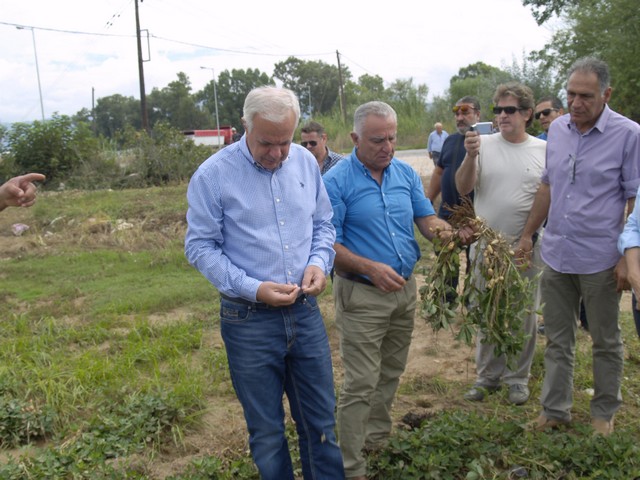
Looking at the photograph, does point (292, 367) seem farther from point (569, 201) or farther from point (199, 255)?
point (569, 201)

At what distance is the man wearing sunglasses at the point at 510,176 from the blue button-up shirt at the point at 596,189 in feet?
1.80

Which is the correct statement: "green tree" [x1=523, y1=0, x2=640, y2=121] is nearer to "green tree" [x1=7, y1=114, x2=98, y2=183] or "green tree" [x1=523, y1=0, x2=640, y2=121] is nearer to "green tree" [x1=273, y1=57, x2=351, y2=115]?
"green tree" [x1=7, y1=114, x2=98, y2=183]

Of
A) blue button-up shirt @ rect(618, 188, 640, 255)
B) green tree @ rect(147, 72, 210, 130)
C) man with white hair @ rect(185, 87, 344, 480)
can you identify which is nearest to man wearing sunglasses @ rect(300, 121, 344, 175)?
man with white hair @ rect(185, 87, 344, 480)

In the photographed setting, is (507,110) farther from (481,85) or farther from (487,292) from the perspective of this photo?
(481,85)

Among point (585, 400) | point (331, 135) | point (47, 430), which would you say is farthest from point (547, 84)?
point (47, 430)

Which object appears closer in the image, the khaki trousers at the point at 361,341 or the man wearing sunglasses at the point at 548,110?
the khaki trousers at the point at 361,341

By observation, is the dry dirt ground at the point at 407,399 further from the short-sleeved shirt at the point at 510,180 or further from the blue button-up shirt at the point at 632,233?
the blue button-up shirt at the point at 632,233

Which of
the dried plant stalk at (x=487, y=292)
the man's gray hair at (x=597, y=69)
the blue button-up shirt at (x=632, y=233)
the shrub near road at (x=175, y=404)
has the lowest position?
the shrub near road at (x=175, y=404)

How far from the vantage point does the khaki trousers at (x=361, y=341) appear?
11.1 feet

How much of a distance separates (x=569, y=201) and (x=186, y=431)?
2788 millimetres

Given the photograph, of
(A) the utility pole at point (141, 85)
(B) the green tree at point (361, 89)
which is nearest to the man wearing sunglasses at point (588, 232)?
(A) the utility pole at point (141, 85)

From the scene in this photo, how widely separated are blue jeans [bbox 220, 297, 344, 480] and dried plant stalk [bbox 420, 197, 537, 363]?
0.79 meters

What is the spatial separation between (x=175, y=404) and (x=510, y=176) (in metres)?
2.73

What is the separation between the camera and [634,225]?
330 cm
